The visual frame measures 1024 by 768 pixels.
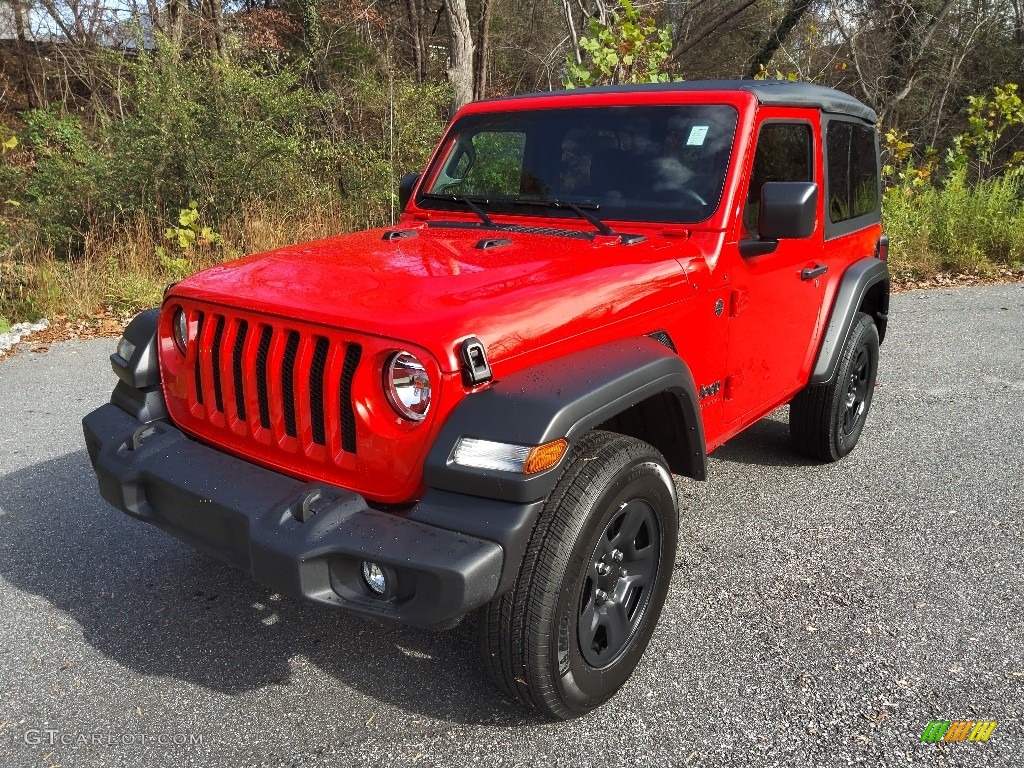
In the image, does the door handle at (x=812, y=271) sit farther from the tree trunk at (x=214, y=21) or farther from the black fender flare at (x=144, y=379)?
the tree trunk at (x=214, y=21)

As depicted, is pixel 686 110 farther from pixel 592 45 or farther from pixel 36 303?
pixel 36 303

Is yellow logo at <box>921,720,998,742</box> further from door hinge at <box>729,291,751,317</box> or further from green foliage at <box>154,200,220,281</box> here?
green foliage at <box>154,200,220,281</box>

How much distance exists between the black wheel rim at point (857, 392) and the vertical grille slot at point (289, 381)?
296 cm

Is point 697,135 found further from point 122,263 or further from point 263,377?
point 122,263

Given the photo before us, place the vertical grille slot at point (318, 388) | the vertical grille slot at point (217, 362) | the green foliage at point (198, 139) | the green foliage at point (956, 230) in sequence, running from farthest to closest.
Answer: the green foliage at point (956, 230) < the green foliage at point (198, 139) < the vertical grille slot at point (217, 362) < the vertical grille slot at point (318, 388)

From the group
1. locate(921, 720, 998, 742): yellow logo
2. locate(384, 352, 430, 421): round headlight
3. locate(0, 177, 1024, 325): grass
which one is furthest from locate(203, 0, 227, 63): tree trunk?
locate(921, 720, 998, 742): yellow logo

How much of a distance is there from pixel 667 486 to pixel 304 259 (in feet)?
4.82

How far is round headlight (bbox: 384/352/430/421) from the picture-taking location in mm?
2199

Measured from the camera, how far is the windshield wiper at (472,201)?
341 cm

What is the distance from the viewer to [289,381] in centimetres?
238

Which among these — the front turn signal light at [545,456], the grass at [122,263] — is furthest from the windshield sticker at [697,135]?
the grass at [122,263]

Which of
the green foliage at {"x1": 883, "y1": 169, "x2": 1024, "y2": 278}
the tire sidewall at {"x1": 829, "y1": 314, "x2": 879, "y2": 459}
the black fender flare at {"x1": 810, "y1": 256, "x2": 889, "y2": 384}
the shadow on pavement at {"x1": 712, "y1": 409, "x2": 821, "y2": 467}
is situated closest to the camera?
the black fender flare at {"x1": 810, "y1": 256, "x2": 889, "y2": 384}

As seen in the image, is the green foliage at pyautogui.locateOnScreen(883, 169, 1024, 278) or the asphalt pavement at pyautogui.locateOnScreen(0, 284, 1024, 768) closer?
the asphalt pavement at pyautogui.locateOnScreen(0, 284, 1024, 768)

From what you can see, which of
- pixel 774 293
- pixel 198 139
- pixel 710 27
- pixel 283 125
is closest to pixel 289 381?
pixel 774 293
